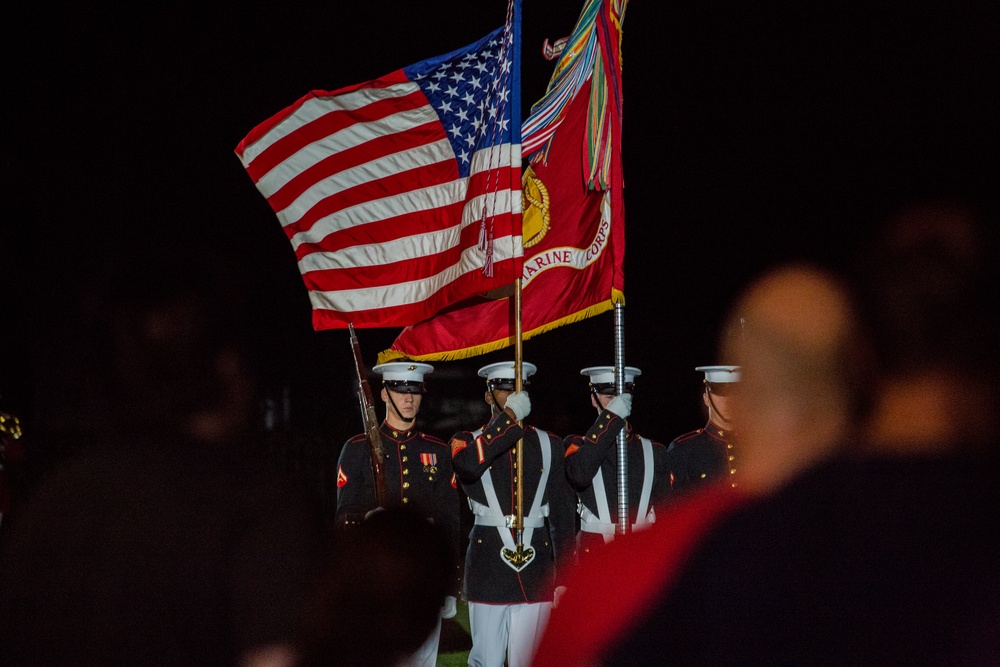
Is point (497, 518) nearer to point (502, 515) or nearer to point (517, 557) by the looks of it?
point (502, 515)

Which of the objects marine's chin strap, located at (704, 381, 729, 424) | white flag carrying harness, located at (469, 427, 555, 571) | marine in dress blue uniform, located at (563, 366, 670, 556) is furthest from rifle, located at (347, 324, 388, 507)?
marine's chin strap, located at (704, 381, 729, 424)

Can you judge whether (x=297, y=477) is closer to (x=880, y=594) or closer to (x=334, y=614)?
(x=334, y=614)

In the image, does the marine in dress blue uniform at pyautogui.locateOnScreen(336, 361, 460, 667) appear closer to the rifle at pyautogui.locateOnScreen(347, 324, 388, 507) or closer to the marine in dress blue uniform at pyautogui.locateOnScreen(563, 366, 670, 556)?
the rifle at pyautogui.locateOnScreen(347, 324, 388, 507)

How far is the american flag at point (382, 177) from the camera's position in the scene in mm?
4738

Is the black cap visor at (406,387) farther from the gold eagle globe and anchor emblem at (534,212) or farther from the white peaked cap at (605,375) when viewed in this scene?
the white peaked cap at (605,375)

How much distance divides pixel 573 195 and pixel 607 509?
6.42 feet

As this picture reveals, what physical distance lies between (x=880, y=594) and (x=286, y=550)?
47.0 inches

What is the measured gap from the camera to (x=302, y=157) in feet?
15.9

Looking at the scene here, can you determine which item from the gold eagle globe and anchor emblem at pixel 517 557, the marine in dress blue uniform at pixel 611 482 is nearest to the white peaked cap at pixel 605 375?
the marine in dress blue uniform at pixel 611 482

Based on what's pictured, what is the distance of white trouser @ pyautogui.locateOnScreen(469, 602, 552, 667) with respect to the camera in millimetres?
4707

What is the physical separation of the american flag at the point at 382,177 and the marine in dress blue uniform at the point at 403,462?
2.73 feet

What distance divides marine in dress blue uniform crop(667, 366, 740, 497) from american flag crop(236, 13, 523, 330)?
75.9 inches

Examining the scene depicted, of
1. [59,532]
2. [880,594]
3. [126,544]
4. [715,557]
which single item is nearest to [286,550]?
[126,544]

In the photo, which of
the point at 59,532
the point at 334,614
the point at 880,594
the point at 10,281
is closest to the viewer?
the point at 880,594
